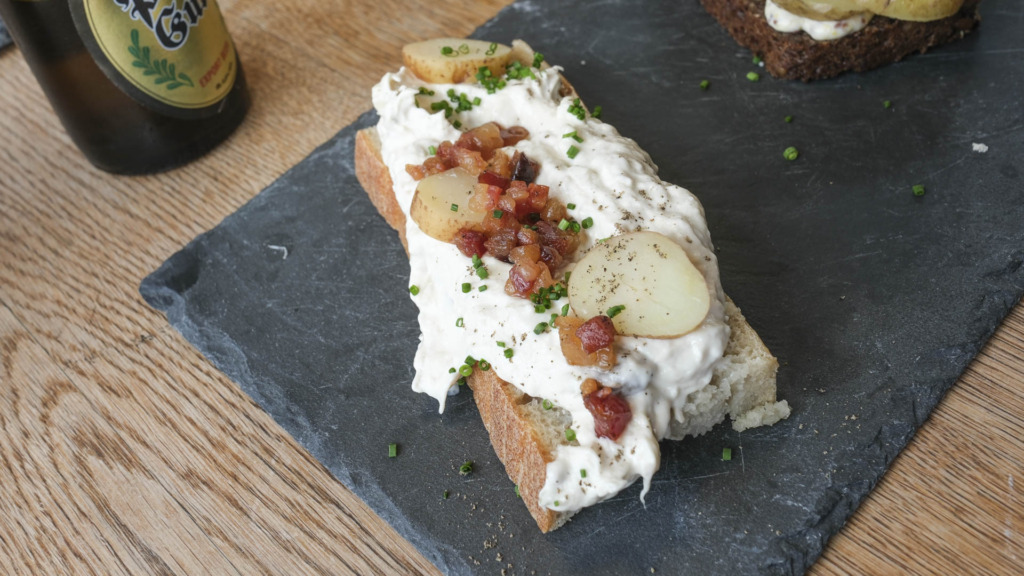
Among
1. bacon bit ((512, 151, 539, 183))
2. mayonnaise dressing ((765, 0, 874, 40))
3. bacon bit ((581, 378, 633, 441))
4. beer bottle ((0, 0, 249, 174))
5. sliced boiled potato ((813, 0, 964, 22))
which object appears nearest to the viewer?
bacon bit ((581, 378, 633, 441))

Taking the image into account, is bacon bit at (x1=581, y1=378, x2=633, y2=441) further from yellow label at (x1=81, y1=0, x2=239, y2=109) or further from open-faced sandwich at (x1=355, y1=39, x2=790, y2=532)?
yellow label at (x1=81, y1=0, x2=239, y2=109)

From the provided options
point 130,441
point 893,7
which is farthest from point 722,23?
point 130,441

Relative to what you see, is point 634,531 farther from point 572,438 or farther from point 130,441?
point 130,441

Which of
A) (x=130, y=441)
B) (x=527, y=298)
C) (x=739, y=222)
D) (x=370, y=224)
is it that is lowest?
(x=130, y=441)

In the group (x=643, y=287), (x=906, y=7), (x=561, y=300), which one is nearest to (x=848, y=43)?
(x=906, y=7)

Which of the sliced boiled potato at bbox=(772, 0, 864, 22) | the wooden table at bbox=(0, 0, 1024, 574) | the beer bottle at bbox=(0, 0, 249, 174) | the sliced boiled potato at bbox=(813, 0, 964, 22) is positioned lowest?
the wooden table at bbox=(0, 0, 1024, 574)

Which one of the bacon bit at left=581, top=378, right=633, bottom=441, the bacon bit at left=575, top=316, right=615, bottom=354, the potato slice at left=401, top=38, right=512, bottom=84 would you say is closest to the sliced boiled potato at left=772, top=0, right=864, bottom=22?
the potato slice at left=401, top=38, right=512, bottom=84

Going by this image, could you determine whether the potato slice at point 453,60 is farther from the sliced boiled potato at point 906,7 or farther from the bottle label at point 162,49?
the sliced boiled potato at point 906,7
